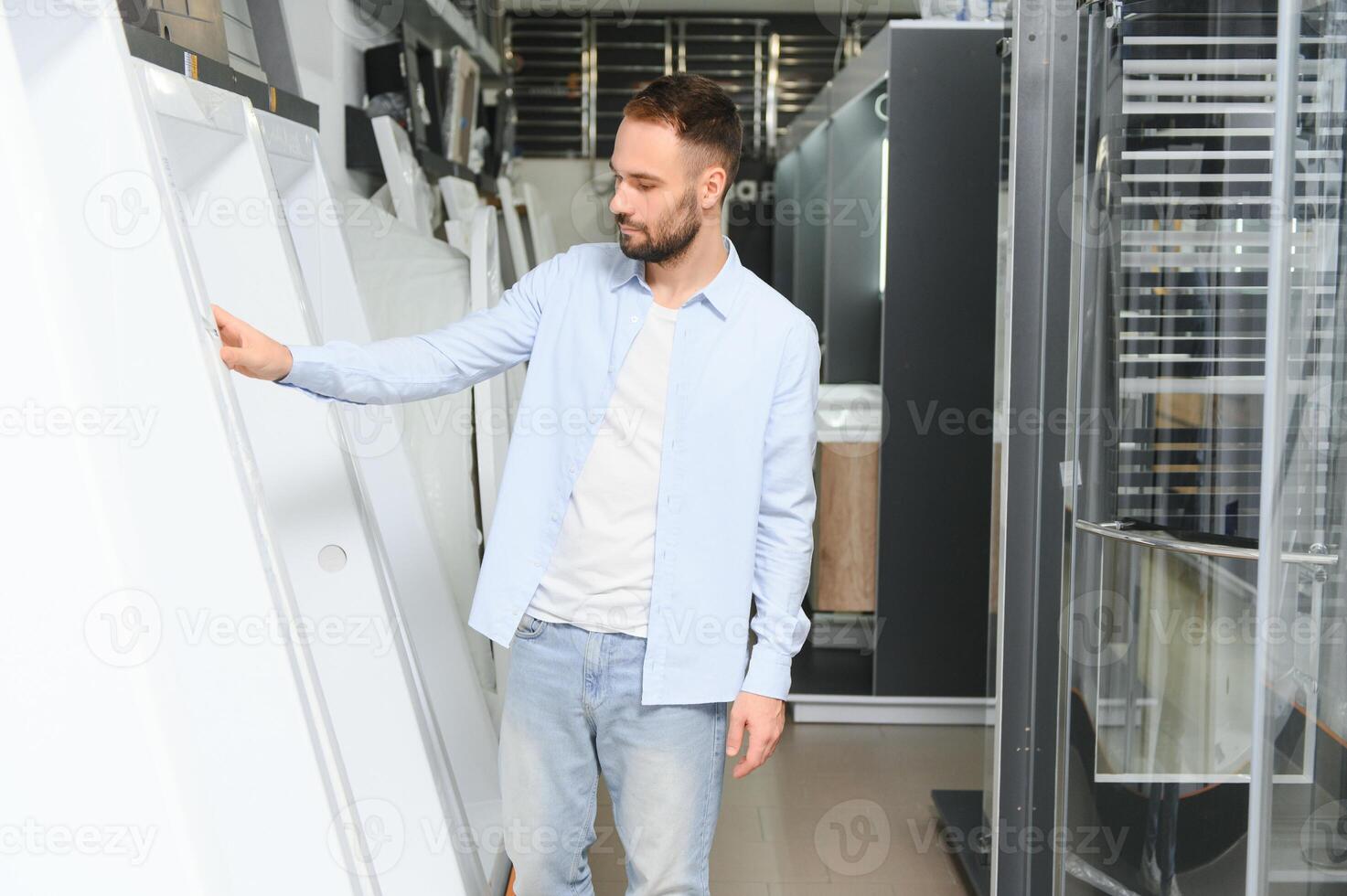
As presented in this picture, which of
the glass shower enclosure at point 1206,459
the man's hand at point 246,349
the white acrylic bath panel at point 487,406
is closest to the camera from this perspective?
the man's hand at point 246,349

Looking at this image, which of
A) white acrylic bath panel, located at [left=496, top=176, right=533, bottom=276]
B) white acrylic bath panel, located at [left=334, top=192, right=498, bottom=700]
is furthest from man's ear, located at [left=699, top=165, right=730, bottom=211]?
white acrylic bath panel, located at [left=496, top=176, right=533, bottom=276]

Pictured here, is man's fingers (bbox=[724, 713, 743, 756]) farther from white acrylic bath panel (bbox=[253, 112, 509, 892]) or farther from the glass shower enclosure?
→ the glass shower enclosure

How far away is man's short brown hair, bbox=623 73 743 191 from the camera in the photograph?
1.71 metres

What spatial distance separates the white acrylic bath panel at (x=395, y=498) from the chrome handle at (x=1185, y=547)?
4.07ft

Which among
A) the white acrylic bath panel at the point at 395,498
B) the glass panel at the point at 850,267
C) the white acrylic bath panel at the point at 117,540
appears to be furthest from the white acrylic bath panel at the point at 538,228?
the white acrylic bath panel at the point at 117,540

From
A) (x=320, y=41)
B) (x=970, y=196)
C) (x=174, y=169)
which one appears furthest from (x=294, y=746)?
(x=970, y=196)

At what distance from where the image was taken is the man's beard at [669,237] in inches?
67.9

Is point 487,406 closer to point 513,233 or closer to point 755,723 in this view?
point 755,723

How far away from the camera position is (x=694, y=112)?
1720 mm

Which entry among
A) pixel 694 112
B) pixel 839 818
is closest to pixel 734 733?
pixel 694 112

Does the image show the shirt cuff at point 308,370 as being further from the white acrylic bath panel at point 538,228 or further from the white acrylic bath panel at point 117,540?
the white acrylic bath panel at point 538,228

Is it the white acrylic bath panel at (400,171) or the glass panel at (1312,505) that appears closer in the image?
the glass panel at (1312,505)

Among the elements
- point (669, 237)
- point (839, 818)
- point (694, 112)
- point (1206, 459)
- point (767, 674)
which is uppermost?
point (694, 112)

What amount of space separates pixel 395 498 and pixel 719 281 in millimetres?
847
